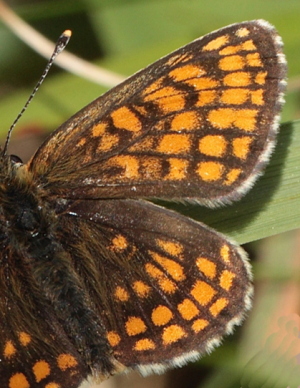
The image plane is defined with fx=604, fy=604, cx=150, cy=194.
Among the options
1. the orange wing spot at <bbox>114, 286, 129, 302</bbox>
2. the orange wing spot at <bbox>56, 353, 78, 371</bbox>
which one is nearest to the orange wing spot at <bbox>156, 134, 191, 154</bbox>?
the orange wing spot at <bbox>114, 286, 129, 302</bbox>

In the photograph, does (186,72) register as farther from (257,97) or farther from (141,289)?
(141,289)

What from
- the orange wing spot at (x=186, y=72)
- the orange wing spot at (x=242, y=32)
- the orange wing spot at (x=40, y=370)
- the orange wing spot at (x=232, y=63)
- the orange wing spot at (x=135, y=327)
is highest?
the orange wing spot at (x=242, y=32)

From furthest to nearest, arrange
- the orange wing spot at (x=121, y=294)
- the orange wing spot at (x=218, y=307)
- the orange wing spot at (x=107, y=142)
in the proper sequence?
1. the orange wing spot at (x=107, y=142)
2. the orange wing spot at (x=121, y=294)
3. the orange wing spot at (x=218, y=307)

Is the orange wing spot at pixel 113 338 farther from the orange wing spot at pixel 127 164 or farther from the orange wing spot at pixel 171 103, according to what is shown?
the orange wing spot at pixel 171 103

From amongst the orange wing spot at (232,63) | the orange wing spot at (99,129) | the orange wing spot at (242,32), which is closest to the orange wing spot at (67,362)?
the orange wing spot at (99,129)

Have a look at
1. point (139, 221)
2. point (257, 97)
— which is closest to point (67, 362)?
point (139, 221)

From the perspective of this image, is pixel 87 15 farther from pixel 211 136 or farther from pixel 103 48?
pixel 211 136
